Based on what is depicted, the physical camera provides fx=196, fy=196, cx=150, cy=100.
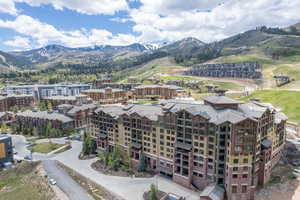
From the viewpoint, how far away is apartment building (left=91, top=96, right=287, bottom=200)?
4750 cm

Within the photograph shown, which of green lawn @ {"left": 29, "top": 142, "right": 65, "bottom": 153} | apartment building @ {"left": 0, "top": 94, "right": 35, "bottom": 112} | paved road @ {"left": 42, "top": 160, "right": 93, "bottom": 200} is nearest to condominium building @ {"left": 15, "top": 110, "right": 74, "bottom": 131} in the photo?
green lawn @ {"left": 29, "top": 142, "right": 65, "bottom": 153}

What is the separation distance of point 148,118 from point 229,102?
2433cm

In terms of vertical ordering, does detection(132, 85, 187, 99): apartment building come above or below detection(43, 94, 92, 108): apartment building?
above

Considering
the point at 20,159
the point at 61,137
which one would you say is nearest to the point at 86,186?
the point at 20,159

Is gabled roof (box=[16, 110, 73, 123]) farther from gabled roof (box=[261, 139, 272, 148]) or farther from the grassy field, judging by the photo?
gabled roof (box=[261, 139, 272, 148])

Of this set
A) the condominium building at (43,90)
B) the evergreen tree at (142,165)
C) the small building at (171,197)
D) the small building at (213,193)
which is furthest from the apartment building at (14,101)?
the small building at (213,193)

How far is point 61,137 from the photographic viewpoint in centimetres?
10031

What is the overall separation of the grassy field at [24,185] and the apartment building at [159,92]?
97913 mm

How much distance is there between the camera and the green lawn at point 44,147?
83562 mm

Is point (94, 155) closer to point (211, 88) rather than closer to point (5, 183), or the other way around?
point (5, 183)

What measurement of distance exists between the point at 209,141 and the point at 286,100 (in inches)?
3336

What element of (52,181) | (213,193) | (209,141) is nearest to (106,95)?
(52,181)

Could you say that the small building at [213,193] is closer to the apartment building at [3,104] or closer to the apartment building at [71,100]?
the apartment building at [71,100]

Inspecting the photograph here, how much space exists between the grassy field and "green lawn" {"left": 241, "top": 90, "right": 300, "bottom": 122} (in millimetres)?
105033
